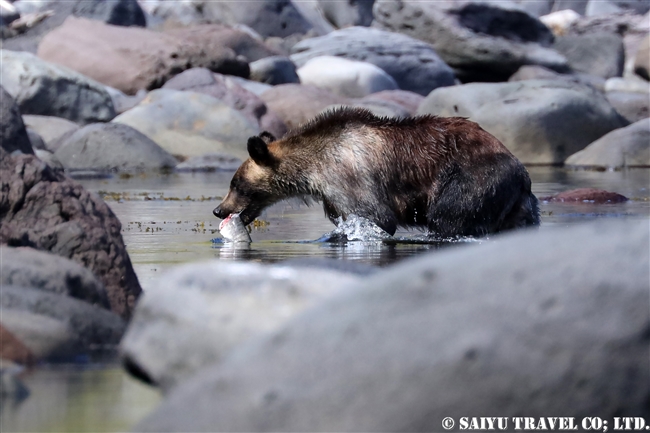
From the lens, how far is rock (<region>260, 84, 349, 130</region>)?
26.0 m

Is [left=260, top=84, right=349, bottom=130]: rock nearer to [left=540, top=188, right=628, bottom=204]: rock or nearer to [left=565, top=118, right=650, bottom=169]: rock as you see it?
[left=565, top=118, right=650, bottom=169]: rock

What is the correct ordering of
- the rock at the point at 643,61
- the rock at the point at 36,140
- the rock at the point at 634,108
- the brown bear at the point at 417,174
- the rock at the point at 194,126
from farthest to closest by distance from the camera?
the rock at the point at 643,61 → the rock at the point at 634,108 → the rock at the point at 194,126 → the rock at the point at 36,140 → the brown bear at the point at 417,174

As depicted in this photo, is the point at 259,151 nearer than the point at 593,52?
Yes

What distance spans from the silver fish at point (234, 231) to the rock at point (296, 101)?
15695mm

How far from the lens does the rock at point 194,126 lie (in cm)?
2281

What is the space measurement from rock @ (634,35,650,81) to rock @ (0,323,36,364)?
3972 cm

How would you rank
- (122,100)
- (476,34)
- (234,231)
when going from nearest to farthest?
(234,231), (122,100), (476,34)

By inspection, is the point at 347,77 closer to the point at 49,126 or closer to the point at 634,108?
the point at 634,108

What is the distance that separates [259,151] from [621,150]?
1369 cm

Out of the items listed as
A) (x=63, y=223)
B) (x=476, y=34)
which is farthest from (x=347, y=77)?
(x=63, y=223)

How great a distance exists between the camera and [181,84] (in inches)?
1032

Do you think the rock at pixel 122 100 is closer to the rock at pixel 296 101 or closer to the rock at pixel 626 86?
the rock at pixel 296 101

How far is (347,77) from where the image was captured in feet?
102

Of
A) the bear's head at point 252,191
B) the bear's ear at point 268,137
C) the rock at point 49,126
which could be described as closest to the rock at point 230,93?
the rock at point 49,126
